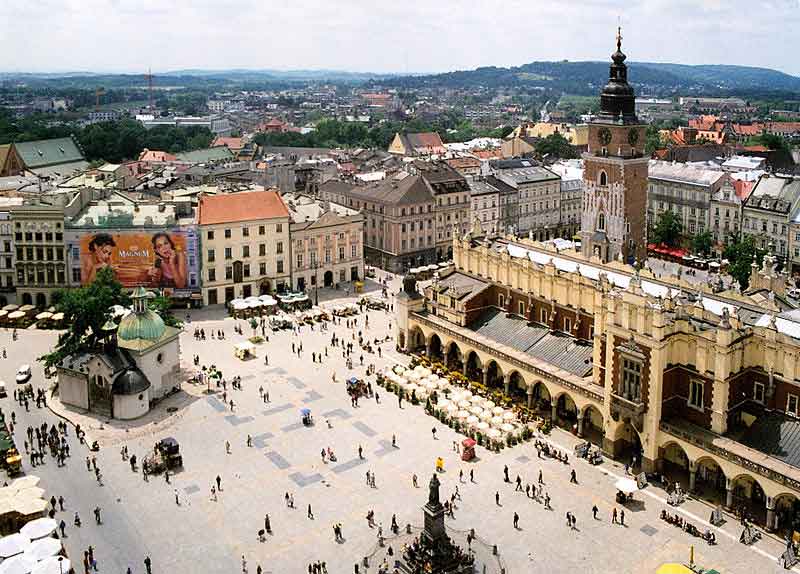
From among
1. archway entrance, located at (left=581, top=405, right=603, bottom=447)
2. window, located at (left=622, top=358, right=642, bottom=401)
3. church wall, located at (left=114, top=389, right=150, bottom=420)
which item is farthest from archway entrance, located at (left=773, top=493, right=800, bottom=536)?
church wall, located at (left=114, top=389, right=150, bottom=420)

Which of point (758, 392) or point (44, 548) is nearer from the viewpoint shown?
point (44, 548)

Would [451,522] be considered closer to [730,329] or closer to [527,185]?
[730,329]

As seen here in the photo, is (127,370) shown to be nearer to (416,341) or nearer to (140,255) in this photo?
(416,341)

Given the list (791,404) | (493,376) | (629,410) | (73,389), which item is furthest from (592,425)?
(73,389)

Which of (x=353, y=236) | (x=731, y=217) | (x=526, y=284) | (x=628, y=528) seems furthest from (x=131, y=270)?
(x=731, y=217)

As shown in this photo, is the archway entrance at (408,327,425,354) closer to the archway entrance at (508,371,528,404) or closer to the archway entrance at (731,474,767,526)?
the archway entrance at (508,371,528,404)
